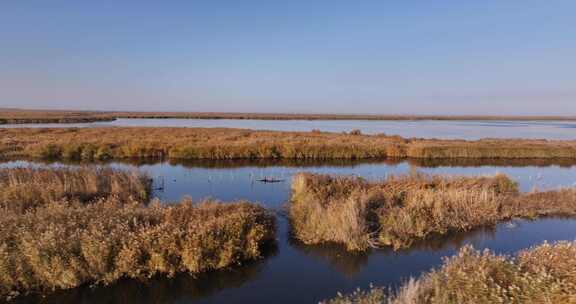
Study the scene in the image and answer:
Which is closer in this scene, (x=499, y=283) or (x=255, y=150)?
(x=499, y=283)

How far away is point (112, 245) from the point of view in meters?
6.89

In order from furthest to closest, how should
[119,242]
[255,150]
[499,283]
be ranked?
[255,150] → [119,242] → [499,283]

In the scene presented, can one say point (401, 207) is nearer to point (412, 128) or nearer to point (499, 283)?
point (499, 283)

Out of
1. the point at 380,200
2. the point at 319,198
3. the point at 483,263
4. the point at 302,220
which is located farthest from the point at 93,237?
the point at 380,200

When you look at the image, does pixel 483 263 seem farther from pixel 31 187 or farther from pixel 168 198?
pixel 31 187

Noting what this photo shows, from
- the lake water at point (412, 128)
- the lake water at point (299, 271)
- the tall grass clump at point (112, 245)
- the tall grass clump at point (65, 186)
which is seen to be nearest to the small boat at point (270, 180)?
the lake water at point (299, 271)

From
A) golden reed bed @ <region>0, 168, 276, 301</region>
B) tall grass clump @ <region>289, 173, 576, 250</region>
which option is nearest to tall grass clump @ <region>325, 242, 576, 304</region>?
tall grass clump @ <region>289, 173, 576, 250</region>

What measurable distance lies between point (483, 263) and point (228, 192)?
1124 cm

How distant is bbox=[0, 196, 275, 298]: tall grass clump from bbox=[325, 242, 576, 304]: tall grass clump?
3373 mm

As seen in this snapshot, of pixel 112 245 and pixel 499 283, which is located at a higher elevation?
pixel 499 283

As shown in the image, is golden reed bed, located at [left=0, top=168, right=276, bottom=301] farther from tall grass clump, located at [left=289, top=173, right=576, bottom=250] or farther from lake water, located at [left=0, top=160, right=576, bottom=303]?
Result: tall grass clump, located at [left=289, top=173, right=576, bottom=250]

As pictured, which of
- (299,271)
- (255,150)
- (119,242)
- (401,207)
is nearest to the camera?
(119,242)

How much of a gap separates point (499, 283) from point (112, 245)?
729cm

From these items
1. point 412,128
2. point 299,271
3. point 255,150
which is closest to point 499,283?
point 299,271
